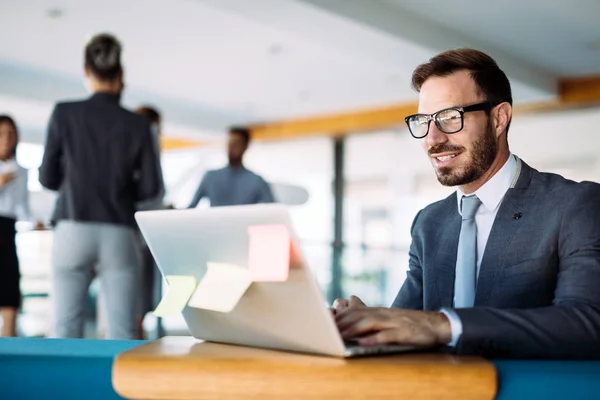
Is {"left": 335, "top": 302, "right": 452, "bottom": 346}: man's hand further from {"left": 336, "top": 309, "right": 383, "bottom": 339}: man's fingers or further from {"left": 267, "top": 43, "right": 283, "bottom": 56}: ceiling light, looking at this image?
{"left": 267, "top": 43, "right": 283, "bottom": 56}: ceiling light

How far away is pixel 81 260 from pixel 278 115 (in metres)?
7.73

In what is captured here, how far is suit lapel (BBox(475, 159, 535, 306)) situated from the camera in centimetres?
116

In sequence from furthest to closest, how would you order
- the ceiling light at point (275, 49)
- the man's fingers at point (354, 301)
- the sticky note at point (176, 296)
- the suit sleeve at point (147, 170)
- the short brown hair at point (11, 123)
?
the ceiling light at point (275, 49) → the short brown hair at point (11, 123) → the suit sleeve at point (147, 170) → the man's fingers at point (354, 301) → the sticky note at point (176, 296)

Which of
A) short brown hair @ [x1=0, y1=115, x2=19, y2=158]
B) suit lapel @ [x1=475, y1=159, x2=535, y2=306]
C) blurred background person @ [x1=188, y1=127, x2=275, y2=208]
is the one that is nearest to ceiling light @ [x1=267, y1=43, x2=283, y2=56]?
blurred background person @ [x1=188, y1=127, x2=275, y2=208]

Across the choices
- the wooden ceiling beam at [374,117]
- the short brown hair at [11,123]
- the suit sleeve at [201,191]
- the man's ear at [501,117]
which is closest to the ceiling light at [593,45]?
the wooden ceiling beam at [374,117]

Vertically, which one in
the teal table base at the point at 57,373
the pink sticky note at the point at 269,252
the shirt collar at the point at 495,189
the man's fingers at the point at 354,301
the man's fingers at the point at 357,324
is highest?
the shirt collar at the point at 495,189

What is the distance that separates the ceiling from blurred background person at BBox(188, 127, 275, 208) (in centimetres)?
96

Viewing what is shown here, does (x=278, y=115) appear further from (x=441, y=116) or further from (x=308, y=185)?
(x=441, y=116)

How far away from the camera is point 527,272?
113cm

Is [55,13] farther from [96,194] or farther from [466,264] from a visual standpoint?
[466,264]

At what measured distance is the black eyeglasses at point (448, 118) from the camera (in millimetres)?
1240

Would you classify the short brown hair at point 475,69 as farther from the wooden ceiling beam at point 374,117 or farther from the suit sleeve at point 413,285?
the wooden ceiling beam at point 374,117

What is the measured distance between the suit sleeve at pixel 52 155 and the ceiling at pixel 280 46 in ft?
6.91

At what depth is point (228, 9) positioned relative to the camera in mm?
4496
